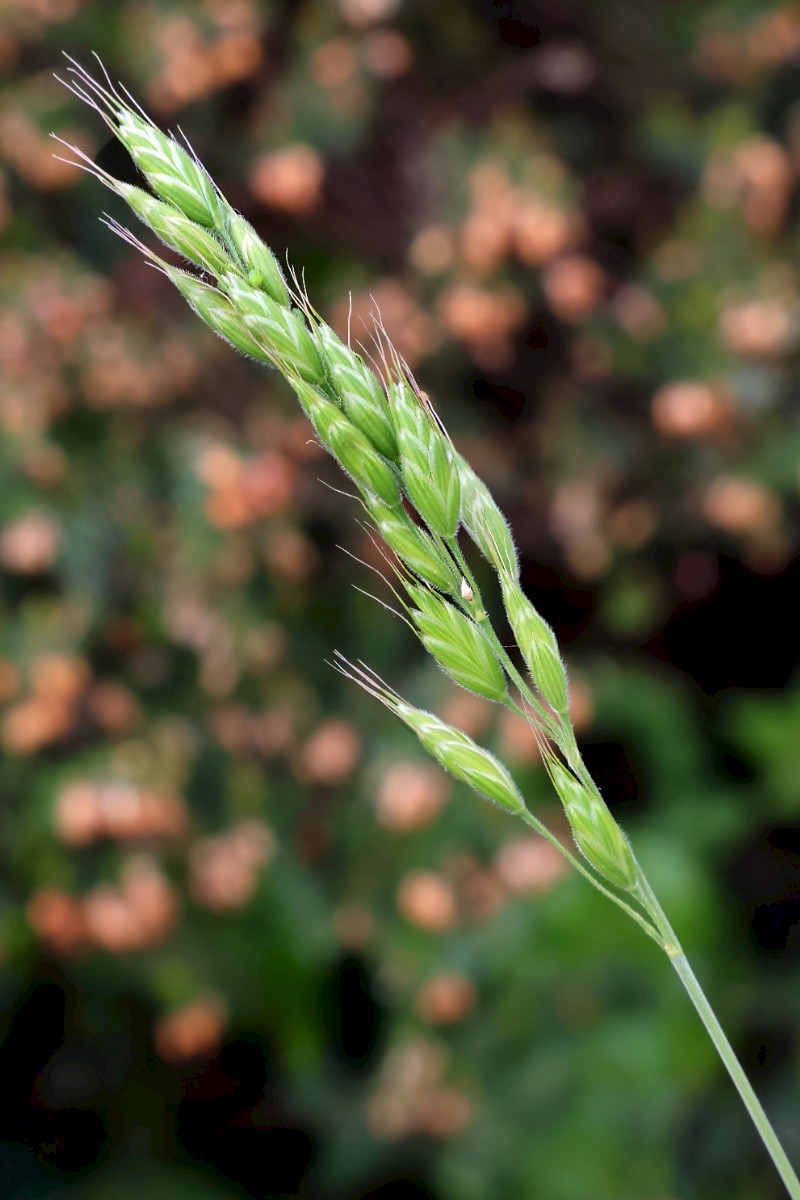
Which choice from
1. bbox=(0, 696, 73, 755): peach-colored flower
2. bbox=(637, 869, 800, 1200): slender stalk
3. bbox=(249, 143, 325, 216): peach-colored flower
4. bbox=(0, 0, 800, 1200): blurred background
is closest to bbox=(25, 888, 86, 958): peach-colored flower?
bbox=(0, 0, 800, 1200): blurred background

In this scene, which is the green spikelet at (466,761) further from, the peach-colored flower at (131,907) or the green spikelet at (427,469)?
the peach-colored flower at (131,907)

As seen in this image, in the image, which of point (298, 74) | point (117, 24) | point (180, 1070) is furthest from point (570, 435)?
point (180, 1070)

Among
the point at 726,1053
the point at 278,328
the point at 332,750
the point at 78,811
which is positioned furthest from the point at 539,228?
the point at 726,1053

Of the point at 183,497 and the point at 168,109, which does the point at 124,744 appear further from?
the point at 168,109

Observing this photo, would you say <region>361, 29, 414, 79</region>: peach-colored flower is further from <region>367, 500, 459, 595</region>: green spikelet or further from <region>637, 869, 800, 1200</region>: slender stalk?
<region>637, 869, 800, 1200</region>: slender stalk

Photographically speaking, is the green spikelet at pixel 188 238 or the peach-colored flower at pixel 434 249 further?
the peach-colored flower at pixel 434 249

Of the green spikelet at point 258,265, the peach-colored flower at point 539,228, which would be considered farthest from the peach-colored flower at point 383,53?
the green spikelet at point 258,265
